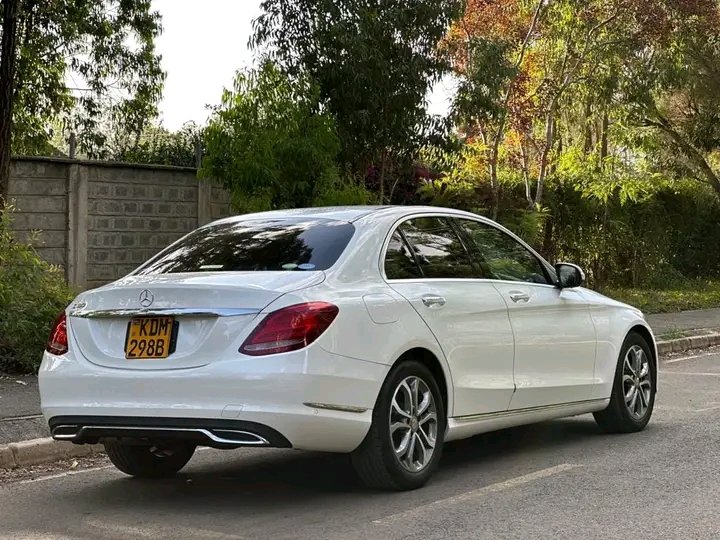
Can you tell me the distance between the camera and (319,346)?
5789mm

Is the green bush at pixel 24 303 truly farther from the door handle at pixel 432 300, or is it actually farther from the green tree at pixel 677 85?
the green tree at pixel 677 85

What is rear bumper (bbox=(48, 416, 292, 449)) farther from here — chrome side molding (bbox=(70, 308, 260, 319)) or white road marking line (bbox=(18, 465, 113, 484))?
white road marking line (bbox=(18, 465, 113, 484))

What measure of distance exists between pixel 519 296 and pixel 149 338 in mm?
2574

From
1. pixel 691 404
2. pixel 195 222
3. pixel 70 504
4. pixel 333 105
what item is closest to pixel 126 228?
pixel 195 222

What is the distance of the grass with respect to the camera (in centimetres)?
2109

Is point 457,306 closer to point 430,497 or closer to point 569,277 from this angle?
point 430,497

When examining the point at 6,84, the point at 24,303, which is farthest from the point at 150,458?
the point at 6,84

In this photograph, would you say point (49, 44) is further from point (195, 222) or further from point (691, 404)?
point (691, 404)

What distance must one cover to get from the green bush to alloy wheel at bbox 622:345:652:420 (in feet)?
17.2

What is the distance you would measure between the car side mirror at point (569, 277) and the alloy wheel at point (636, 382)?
0.92 metres

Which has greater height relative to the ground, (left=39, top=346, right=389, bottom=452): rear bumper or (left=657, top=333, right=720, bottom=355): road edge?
(left=39, top=346, right=389, bottom=452): rear bumper

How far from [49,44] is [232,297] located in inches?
530

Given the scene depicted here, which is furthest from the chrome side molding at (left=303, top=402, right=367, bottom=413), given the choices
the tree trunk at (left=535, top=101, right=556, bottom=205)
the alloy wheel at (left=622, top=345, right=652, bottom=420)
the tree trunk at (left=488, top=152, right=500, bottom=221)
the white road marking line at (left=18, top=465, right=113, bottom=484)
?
the tree trunk at (left=535, top=101, right=556, bottom=205)

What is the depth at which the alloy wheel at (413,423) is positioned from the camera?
6.31 m
